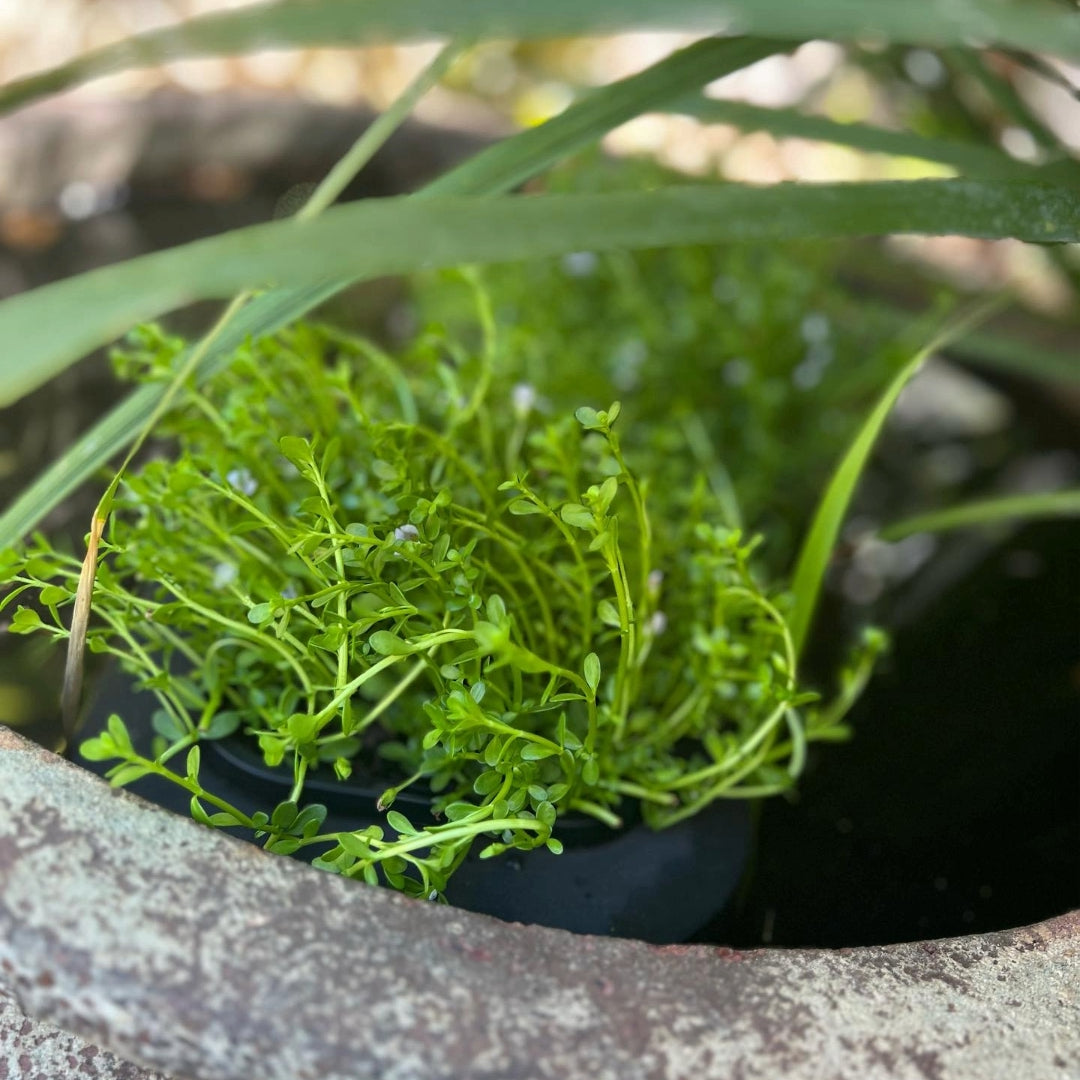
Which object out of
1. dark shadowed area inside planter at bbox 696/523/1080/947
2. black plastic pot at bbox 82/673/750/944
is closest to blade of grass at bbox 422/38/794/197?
black plastic pot at bbox 82/673/750/944

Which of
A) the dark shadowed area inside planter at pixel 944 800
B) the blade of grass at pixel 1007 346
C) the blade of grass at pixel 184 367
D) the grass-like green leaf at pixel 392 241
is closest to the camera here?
the grass-like green leaf at pixel 392 241

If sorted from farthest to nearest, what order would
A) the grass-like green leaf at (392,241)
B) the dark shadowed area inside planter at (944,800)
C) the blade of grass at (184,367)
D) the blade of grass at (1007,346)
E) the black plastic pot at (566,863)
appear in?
1. the blade of grass at (1007,346)
2. the dark shadowed area inside planter at (944,800)
3. the black plastic pot at (566,863)
4. the blade of grass at (184,367)
5. the grass-like green leaf at (392,241)

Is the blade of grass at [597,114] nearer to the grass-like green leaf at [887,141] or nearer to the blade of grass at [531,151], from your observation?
the blade of grass at [531,151]

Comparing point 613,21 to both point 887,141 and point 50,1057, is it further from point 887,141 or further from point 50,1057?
point 50,1057

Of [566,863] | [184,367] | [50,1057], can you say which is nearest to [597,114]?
[184,367]

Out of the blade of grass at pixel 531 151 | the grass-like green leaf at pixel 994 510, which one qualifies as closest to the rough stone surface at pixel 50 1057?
the blade of grass at pixel 531 151

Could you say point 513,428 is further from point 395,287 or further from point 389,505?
point 395,287
